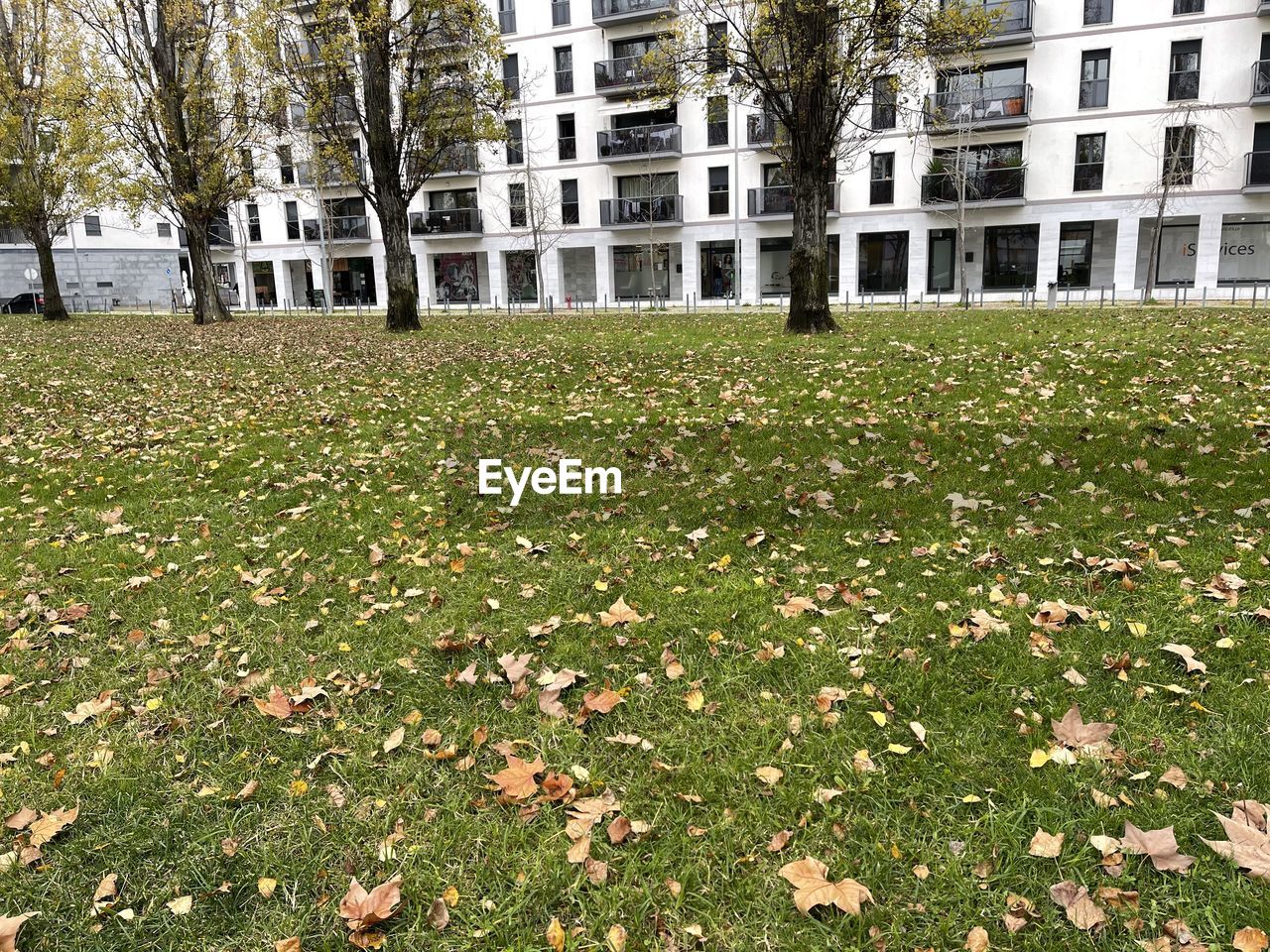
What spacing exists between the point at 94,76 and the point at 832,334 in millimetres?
24235

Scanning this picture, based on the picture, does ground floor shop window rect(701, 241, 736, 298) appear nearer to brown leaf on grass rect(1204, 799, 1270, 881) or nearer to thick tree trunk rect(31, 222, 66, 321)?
thick tree trunk rect(31, 222, 66, 321)

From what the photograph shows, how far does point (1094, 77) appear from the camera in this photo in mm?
35188

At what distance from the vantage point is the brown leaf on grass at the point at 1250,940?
2.36 meters

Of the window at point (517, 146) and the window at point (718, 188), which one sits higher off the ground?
the window at point (517, 146)

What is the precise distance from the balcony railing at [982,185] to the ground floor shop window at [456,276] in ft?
81.2

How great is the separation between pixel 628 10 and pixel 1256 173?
2782 cm

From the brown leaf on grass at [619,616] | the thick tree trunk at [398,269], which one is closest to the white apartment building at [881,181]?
the thick tree trunk at [398,269]

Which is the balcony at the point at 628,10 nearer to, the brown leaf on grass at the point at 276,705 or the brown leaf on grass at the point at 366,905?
the brown leaf on grass at the point at 276,705

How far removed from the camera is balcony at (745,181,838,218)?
3994cm

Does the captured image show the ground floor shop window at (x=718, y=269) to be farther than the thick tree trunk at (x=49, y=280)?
→ Yes

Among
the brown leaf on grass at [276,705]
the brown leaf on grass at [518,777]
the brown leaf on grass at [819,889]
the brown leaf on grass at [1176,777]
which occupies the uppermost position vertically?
the brown leaf on grass at [1176,777]

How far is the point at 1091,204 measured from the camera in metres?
36.1

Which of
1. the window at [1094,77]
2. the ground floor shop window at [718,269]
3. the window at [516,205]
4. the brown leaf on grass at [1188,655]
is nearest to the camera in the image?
the brown leaf on grass at [1188,655]

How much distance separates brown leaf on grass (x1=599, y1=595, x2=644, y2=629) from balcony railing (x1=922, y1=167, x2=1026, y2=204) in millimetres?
36237
